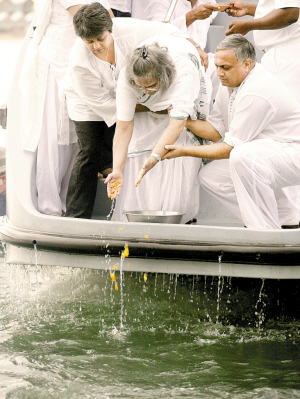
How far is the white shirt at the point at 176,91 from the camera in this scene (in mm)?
2732

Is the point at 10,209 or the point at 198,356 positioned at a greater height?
the point at 10,209

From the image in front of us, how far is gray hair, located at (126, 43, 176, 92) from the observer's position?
2.59 metres

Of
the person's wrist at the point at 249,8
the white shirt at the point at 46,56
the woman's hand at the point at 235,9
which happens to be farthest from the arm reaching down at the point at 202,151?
the person's wrist at the point at 249,8

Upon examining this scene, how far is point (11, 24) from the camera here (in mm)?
12203

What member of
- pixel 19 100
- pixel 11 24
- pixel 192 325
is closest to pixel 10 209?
pixel 19 100

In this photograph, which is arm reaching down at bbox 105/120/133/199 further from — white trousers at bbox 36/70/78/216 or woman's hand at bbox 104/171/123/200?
white trousers at bbox 36/70/78/216

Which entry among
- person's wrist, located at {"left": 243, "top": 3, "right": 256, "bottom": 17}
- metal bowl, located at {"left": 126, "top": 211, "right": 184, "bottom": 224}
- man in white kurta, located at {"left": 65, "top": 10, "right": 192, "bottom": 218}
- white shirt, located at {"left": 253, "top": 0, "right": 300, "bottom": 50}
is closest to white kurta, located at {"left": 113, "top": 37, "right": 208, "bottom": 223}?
man in white kurta, located at {"left": 65, "top": 10, "right": 192, "bottom": 218}

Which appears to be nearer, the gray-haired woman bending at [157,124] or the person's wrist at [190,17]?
the gray-haired woman bending at [157,124]

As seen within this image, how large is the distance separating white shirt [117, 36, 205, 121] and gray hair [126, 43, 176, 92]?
0.25 ft

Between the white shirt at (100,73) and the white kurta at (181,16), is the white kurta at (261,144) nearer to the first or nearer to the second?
the white shirt at (100,73)

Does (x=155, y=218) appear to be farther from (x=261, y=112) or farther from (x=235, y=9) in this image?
(x=235, y=9)

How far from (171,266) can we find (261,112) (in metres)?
0.86

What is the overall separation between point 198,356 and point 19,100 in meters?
1.69

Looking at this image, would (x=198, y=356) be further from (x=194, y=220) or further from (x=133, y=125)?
(x=133, y=125)
